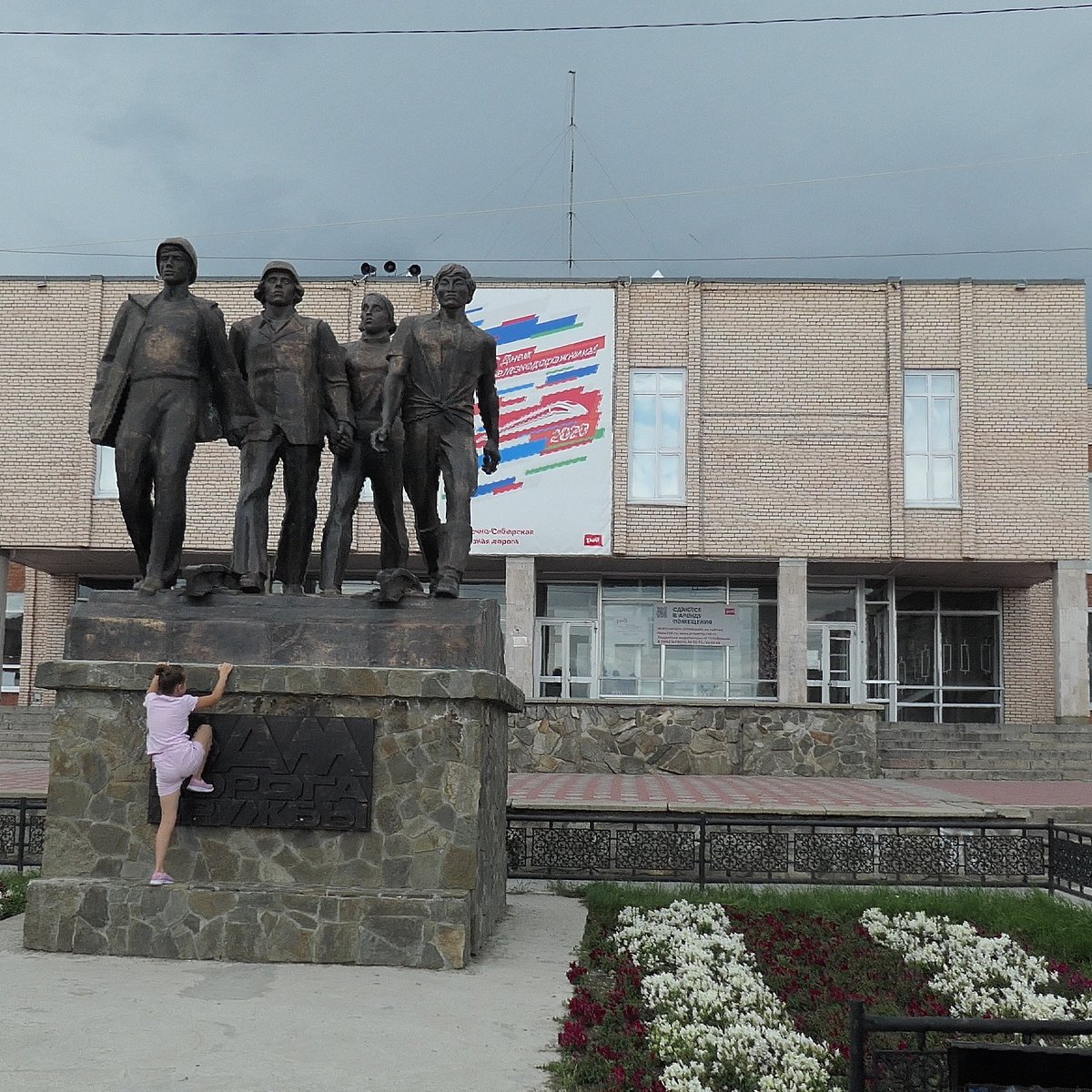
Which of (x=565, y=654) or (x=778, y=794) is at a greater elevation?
(x=565, y=654)

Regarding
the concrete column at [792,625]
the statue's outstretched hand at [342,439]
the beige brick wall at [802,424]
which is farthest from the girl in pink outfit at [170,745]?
the concrete column at [792,625]

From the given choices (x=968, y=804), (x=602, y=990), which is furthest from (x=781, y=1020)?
(x=968, y=804)

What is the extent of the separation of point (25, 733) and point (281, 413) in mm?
15577

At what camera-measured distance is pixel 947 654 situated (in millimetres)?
26500

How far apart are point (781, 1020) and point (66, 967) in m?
3.32

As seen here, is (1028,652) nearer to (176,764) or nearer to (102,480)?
(102,480)

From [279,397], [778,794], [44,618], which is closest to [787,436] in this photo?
[778,794]

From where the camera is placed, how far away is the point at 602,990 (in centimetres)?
585

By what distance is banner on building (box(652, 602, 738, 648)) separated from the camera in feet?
84.7

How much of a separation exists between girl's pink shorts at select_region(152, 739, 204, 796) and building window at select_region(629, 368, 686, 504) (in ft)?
58.3

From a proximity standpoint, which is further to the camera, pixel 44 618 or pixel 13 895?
pixel 44 618

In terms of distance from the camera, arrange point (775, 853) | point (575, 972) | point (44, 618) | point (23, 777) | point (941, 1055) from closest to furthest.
→ point (941, 1055), point (575, 972), point (775, 853), point (23, 777), point (44, 618)

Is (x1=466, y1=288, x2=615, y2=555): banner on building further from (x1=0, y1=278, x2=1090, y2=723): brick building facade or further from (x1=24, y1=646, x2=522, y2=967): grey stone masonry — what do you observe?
(x1=24, y1=646, x2=522, y2=967): grey stone masonry

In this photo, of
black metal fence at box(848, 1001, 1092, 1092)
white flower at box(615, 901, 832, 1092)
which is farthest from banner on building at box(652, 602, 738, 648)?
black metal fence at box(848, 1001, 1092, 1092)
